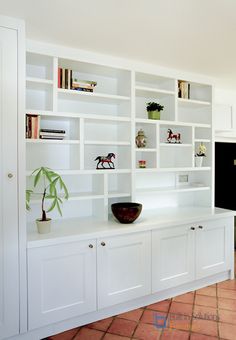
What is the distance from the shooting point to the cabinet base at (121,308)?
7.14 feet

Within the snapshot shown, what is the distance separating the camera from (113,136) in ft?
10.0

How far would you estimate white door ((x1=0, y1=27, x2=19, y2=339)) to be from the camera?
1953mm

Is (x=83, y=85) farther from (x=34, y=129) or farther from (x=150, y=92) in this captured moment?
(x=150, y=92)

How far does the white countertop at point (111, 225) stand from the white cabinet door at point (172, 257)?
0.33ft

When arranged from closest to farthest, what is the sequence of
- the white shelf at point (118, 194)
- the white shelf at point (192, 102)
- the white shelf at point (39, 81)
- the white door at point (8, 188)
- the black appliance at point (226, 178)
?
the white door at point (8, 188), the white shelf at point (39, 81), the white shelf at point (118, 194), the white shelf at point (192, 102), the black appliance at point (226, 178)

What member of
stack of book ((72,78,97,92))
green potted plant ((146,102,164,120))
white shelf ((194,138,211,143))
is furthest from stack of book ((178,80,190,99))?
stack of book ((72,78,97,92))

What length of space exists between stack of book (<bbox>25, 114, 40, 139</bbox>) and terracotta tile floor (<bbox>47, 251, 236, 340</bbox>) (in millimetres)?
1602

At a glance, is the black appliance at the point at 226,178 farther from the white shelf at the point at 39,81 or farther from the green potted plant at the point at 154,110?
the white shelf at the point at 39,81

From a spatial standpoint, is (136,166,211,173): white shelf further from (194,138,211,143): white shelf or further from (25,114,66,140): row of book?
(25,114,66,140): row of book

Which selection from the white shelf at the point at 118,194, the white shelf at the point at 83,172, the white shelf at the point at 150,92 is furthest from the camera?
the white shelf at the point at 150,92

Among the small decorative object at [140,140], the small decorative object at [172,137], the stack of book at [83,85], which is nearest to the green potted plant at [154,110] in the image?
the small decorative object at [140,140]

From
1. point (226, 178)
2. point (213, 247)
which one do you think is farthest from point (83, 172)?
point (226, 178)

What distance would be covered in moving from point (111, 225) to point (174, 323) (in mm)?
961

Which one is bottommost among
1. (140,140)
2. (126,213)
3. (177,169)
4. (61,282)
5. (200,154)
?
(61,282)
